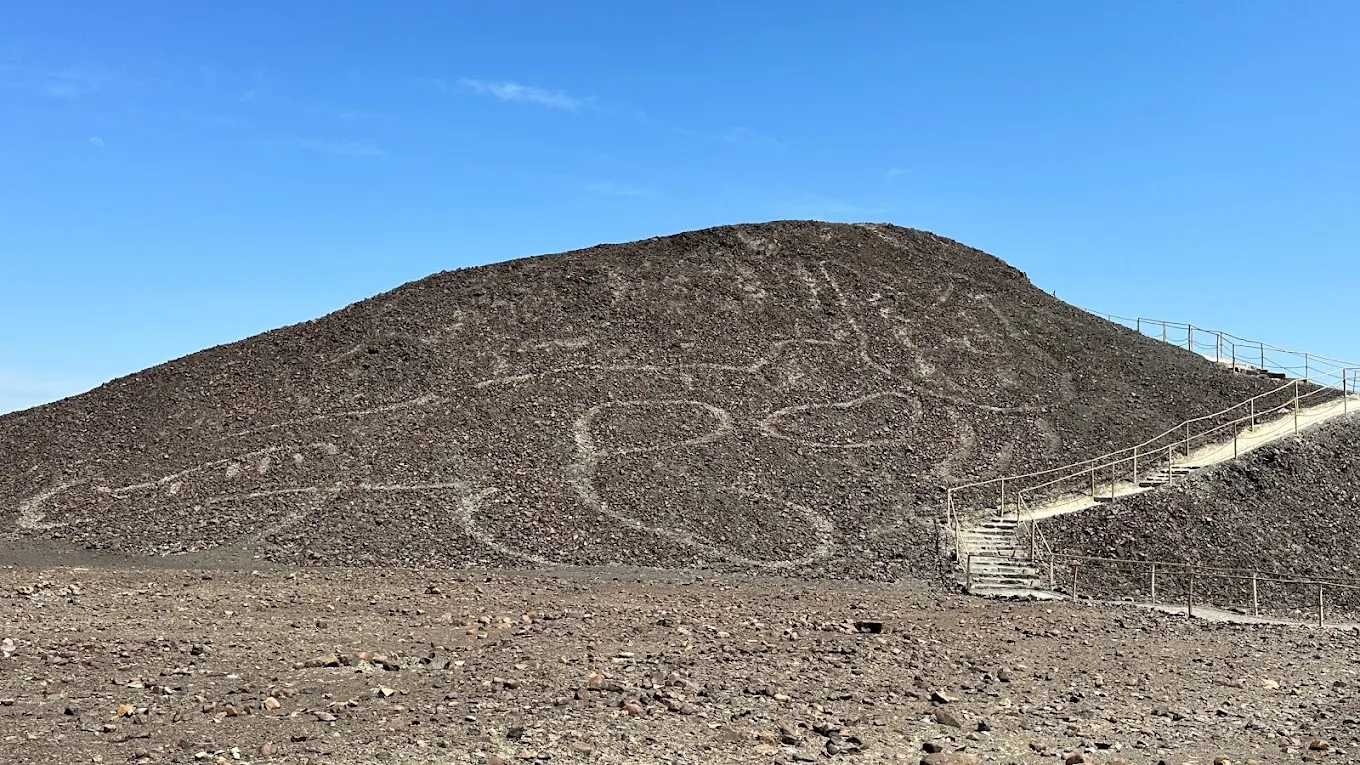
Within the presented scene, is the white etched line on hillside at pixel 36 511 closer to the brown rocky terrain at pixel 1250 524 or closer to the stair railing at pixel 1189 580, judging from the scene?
the stair railing at pixel 1189 580

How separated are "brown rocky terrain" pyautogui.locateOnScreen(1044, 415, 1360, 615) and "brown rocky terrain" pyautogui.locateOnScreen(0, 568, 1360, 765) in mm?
3828

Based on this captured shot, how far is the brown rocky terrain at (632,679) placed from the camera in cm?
999

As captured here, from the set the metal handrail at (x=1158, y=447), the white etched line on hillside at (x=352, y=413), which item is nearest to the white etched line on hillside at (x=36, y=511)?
the white etched line on hillside at (x=352, y=413)

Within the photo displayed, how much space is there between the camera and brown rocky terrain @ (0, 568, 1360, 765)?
9.99 metres

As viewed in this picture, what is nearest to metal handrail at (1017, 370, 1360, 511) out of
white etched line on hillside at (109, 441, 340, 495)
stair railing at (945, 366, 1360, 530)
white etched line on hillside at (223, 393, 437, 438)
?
stair railing at (945, 366, 1360, 530)

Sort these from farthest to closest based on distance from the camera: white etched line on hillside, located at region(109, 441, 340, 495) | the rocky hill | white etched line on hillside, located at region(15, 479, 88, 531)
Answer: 1. white etched line on hillside, located at region(109, 441, 340, 495)
2. white etched line on hillside, located at region(15, 479, 88, 531)
3. the rocky hill

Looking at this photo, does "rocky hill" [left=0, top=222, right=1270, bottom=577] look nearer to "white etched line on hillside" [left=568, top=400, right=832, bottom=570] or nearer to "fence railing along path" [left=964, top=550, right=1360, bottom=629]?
"white etched line on hillside" [left=568, top=400, right=832, bottom=570]

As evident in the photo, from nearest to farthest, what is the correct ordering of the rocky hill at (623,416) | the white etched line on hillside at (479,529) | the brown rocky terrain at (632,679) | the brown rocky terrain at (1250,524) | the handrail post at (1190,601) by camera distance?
the brown rocky terrain at (632,679) → the handrail post at (1190,601) → the brown rocky terrain at (1250,524) → the white etched line on hillside at (479,529) → the rocky hill at (623,416)

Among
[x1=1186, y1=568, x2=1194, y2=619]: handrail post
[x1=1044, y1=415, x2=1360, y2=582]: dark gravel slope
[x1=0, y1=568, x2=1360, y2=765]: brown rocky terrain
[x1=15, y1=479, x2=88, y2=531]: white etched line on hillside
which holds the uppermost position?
[x1=1044, y1=415, x2=1360, y2=582]: dark gravel slope

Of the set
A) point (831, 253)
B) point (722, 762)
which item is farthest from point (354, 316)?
point (722, 762)

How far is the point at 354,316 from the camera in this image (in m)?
39.0

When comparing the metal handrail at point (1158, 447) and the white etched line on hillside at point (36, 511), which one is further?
the metal handrail at point (1158, 447)

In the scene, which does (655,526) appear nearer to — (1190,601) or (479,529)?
(479,529)

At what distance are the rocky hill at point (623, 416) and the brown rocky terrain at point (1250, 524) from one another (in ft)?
11.9
